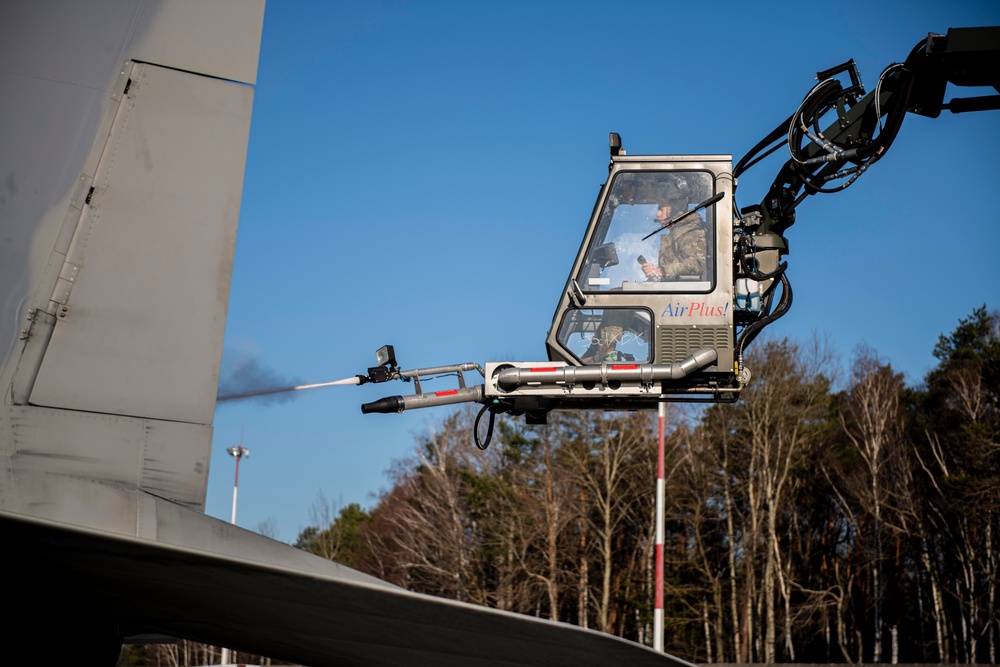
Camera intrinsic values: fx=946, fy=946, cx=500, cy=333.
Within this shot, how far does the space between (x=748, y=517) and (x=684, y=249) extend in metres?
29.5

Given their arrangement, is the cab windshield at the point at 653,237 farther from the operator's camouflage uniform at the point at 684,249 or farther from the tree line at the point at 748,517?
the tree line at the point at 748,517

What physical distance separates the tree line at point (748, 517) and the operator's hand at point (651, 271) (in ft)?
82.1

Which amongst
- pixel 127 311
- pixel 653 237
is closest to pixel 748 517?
pixel 653 237

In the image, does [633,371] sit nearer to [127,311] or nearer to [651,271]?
[651,271]

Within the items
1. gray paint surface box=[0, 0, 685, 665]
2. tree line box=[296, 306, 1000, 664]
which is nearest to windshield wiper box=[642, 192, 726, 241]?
gray paint surface box=[0, 0, 685, 665]

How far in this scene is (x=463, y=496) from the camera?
3391 cm

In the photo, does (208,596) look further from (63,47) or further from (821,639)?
(821,639)

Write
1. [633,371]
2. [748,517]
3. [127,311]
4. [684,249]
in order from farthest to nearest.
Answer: [748,517]
[684,249]
[633,371]
[127,311]

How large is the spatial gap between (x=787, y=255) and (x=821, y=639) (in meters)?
35.7

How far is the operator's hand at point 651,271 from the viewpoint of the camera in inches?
261

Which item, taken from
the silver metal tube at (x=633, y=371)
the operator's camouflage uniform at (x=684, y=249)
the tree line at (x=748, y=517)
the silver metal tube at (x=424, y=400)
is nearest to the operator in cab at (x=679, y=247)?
the operator's camouflage uniform at (x=684, y=249)

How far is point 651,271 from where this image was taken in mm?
6637

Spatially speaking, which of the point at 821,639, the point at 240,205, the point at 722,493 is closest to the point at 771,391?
the point at 722,493

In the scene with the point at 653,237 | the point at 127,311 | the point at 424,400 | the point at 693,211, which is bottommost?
the point at 127,311
